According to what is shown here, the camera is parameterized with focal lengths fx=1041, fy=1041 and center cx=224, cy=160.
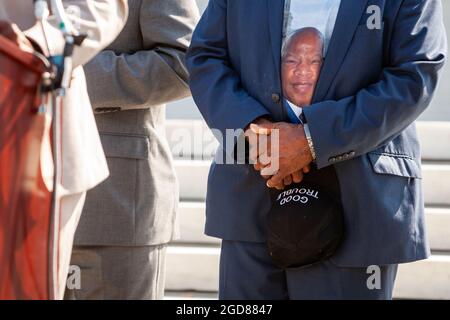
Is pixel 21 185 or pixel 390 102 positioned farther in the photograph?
pixel 390 102

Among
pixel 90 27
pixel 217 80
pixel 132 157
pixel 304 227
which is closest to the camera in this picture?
pixel 90 27

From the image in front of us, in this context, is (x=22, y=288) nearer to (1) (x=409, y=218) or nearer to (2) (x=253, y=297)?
(2) (x=253, y=297)

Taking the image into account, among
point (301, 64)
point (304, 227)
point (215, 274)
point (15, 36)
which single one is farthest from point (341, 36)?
point (215, 274)

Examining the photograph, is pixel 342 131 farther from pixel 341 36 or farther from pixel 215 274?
pixel 215 274

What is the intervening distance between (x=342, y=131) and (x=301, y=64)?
272 mm

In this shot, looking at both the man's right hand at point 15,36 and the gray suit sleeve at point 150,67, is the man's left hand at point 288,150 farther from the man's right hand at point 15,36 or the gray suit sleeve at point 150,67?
the man's right hand at point 15,36

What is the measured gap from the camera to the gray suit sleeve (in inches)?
149

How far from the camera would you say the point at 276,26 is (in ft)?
11.1

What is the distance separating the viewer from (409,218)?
130 inches

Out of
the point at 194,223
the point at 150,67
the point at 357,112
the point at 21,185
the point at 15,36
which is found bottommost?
the point at 194,223

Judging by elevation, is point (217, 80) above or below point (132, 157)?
above

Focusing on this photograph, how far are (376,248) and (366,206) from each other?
0.44ft

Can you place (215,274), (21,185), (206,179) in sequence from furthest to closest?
(206,179), (215,274), (21,185)

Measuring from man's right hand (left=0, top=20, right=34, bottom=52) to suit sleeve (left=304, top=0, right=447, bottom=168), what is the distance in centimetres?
106
